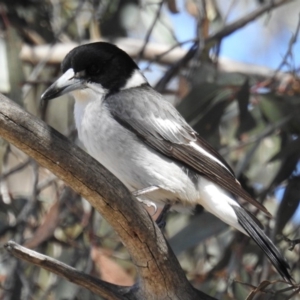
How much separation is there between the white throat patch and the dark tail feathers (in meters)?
0.58

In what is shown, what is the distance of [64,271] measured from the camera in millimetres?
2166

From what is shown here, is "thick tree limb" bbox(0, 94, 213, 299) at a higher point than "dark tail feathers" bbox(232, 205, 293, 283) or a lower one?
higher

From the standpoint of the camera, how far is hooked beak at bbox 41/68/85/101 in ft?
8.31

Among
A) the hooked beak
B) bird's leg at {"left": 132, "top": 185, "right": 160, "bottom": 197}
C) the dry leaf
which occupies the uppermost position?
the hooked beak

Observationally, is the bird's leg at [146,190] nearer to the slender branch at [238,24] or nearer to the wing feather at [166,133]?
the wing feather at [166,133]

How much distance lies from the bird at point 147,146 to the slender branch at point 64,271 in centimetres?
36

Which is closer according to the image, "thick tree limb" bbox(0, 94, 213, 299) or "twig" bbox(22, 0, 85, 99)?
"thick tree limb" bbox(0, 94, 213, 299)

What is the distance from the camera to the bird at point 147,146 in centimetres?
252

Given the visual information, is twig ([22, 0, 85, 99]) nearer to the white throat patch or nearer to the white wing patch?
the white throat patch

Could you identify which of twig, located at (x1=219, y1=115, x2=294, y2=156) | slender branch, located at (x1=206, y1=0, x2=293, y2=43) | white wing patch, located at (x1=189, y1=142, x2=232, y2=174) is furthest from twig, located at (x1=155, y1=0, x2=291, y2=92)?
white wing patch, located at (x1=189, y1=142, x2=232, y2=174)

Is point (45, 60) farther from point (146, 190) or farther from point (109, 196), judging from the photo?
point (109, 196)

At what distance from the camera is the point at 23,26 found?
12.5ft

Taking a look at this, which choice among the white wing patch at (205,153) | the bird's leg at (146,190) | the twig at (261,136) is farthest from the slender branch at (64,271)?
the twig at (261,136)

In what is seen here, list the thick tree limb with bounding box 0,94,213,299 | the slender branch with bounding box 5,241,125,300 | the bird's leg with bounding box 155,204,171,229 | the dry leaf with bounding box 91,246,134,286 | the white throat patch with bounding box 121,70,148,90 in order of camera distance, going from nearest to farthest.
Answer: the thick tree limb with bounding box 0,94,213,299, the slender branch with bounding box 5,241,125,300, the bird's leg with bounding box 155,204,171,229, the white throat patch with bounding box 121,70,148,90, the dry leaf with bounding box 91,246,134,286
